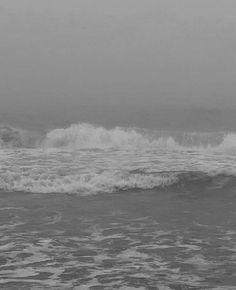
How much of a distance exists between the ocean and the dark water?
0.04 ft

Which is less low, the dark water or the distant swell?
the distant swell

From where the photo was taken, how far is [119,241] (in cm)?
803

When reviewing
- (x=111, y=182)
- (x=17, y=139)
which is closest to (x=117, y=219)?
(x=111, y=182)

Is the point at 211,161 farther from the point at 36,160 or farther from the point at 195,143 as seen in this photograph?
the point at 195,143

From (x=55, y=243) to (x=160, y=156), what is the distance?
370 inches

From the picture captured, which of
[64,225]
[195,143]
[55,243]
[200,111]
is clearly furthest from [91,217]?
[200,111]

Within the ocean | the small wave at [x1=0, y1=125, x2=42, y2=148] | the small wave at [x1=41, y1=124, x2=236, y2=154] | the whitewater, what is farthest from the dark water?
the small wave at [x1=41, y1=124, x2=236, y2=154]

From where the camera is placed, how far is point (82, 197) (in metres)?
11.7

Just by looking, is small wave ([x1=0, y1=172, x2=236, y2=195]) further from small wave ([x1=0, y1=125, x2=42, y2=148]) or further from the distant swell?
the distant swell

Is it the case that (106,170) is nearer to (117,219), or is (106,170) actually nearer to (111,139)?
(117,219)

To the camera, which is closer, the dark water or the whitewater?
the dark water

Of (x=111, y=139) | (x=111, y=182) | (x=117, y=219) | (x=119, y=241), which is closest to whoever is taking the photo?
(x=119, y=241)

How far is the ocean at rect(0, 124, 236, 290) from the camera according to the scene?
253 inches

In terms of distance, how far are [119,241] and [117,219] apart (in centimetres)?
155
